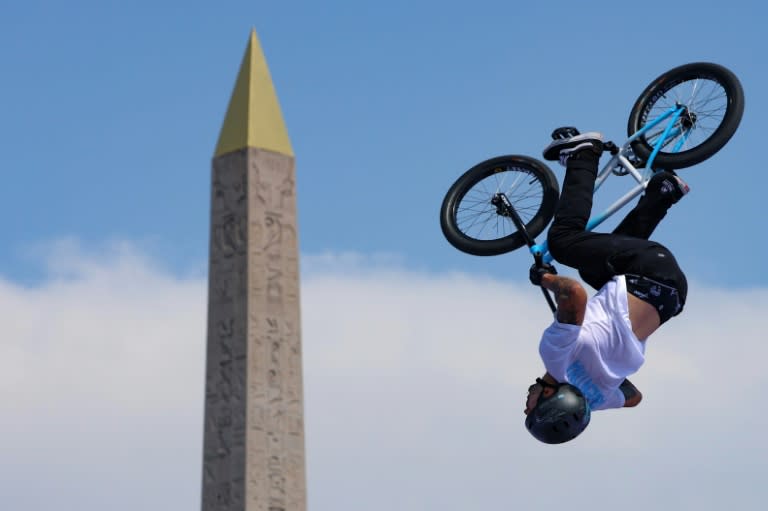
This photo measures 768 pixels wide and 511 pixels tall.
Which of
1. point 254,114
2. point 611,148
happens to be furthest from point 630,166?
point 254,114

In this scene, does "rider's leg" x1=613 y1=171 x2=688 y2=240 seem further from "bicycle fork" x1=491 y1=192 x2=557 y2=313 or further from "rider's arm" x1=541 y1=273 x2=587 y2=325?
"rider's arm" x1=541 y1=273 x2=587 y2=325

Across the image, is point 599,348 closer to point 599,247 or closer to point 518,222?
point 599,247

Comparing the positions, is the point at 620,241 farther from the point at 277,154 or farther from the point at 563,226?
the point at 277,154

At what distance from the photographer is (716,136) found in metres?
→ 16.1

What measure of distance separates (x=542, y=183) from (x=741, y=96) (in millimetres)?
1905

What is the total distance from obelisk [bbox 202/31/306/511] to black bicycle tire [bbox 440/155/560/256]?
14.7 feet

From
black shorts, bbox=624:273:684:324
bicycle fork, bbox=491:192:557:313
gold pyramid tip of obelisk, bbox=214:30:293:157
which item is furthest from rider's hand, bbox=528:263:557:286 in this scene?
gold pyramid tip of obelisk, bbox=214:30:293:157

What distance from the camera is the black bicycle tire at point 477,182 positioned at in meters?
16.5

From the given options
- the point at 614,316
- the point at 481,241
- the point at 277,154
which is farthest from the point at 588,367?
the point at 277,154

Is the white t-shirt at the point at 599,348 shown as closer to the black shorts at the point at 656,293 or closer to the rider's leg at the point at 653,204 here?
the black shorts at the point at 656,293

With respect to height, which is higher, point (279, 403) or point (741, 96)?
point (741, 96)

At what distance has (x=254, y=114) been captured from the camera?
1246 centimetres

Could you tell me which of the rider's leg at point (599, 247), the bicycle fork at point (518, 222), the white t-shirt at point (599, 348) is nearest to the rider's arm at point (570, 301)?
the white t-shirt at point (599, 348)

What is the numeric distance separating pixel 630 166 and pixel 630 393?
1.99 m
